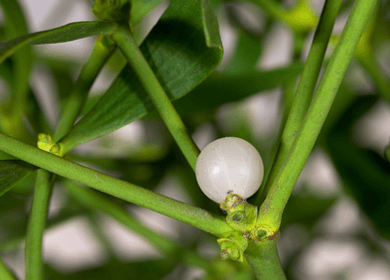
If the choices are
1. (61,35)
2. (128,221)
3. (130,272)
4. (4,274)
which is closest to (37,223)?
(4,274)

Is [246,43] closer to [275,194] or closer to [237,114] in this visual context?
[237,114]

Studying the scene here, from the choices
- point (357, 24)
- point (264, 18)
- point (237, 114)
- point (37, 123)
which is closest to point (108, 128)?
point (357, 24)

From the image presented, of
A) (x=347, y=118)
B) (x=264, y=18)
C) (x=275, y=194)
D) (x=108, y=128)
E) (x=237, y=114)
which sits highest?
(x=264, y=18)

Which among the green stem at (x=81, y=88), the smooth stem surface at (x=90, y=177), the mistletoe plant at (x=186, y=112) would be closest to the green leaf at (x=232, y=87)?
the mistletoe plant at (x=186, y=112)

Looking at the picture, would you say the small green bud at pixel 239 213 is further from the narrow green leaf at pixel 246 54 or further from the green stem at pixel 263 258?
the narrow green leaf at pixel 246 54

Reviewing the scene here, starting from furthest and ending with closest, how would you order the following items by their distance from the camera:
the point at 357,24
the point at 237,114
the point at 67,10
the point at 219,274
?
the point at 67,10, the point at 237,114, the point at 219,274, the point at 357,24

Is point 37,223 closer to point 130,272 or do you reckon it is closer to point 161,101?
point 161,101
